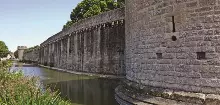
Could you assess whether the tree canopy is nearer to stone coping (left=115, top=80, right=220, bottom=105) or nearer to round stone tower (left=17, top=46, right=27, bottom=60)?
stone coping (left=115, top=80, right=220, bottom=105)

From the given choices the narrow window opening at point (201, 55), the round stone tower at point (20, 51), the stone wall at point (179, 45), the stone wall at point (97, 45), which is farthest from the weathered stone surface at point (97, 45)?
the round stone tower at point (20, 51)

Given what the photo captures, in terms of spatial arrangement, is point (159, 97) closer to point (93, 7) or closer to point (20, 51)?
point (93, 7)

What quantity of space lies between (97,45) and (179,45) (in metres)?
13.4

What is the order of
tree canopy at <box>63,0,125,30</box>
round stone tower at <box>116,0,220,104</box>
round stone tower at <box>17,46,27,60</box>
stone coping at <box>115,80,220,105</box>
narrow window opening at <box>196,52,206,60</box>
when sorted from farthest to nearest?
round stone tower at <box>17,46,27,60</box> → tree canopy at <box>63,0,125,30</box> → narrow window opening at <box>196,52,206,60</box> → round stone tower at <box>116,0,220,104</box> → stone coping at <box>115,80,220,105</box>

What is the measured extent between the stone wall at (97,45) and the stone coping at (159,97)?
8.06 meters

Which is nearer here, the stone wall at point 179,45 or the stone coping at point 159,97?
the stone coping at point 159,97

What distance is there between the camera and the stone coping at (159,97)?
6401mm

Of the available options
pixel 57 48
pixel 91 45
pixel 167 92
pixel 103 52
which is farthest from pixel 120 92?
pixel 57 48

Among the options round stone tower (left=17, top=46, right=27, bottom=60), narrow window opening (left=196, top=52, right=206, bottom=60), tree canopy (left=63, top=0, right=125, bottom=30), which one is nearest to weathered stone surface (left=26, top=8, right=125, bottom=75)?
tree canopy (left=63, top=0, right=125, bottom=30)

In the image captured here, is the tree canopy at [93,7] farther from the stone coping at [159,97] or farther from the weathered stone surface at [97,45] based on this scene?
the stone coping at [159,97]

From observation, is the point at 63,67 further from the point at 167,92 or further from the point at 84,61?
the point at 167,92

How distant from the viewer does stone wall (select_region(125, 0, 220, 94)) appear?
6.53 meters

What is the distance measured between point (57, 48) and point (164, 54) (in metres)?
26.4

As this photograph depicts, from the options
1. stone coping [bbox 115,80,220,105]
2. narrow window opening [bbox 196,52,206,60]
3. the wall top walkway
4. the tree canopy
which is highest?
the tree canopy
